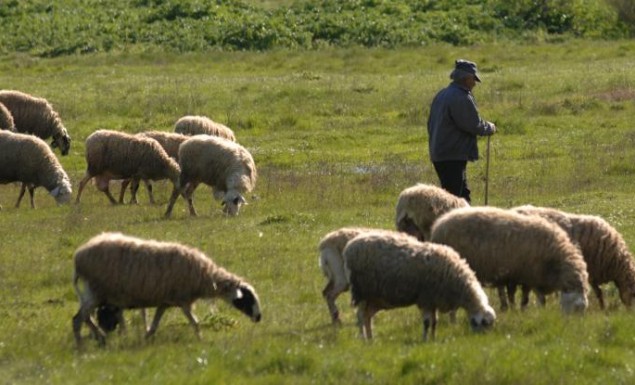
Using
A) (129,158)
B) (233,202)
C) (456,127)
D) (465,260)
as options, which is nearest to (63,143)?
(129,158)

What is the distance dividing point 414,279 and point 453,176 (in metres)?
4.94

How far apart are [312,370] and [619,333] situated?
3184 mm

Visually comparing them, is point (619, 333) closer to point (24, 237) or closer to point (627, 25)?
point (24, 237)

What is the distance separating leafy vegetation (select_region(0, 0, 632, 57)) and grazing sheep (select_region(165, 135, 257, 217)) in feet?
91.1

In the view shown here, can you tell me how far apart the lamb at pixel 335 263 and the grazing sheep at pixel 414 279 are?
102 cm

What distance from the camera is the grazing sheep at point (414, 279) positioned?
12.9m

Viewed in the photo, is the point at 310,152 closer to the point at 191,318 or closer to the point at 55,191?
the point at 55,191

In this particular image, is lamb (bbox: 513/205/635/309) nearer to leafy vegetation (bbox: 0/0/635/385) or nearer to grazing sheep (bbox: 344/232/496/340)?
leafy vegetation (bbox: 0/0/635/385)

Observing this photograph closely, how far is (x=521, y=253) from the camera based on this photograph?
45.9ft

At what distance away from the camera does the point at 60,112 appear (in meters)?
35.6

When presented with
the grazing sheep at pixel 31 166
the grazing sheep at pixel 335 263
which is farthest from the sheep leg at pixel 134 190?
the grazing sheep at pixel 335 263

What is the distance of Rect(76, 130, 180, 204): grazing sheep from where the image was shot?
24.4 m

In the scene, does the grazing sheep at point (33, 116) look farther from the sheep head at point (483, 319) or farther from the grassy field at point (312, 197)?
the sheep head at point (483, 319)

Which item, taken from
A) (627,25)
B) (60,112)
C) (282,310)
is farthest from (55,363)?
(627,25)
